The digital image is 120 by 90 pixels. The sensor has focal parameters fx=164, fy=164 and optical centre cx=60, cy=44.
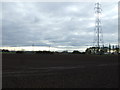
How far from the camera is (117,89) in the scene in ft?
27.6

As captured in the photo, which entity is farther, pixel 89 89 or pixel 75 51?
pixel 75 51

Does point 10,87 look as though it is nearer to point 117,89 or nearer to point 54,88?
point 54,88

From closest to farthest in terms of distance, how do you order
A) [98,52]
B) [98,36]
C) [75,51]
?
1. [98,36]
2. [98,52]
3. [75,51]

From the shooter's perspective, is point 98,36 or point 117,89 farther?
point 98,36

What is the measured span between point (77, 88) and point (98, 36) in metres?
66.6

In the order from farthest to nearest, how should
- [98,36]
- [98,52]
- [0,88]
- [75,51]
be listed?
[75,51] < [98,52] < [98,36] < [0,88]

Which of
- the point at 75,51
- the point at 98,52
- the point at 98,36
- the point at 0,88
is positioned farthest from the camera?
the point at 75,51

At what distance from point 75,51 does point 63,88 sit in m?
131

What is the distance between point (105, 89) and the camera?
328 inches

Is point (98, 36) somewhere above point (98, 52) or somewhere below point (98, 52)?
above

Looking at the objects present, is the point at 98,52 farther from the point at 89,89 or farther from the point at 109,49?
the point at 89,89

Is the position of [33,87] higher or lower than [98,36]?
lower

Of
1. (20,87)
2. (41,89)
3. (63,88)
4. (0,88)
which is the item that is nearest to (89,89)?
(63,88)

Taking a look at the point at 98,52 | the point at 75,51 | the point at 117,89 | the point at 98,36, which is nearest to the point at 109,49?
the point at 75,51
